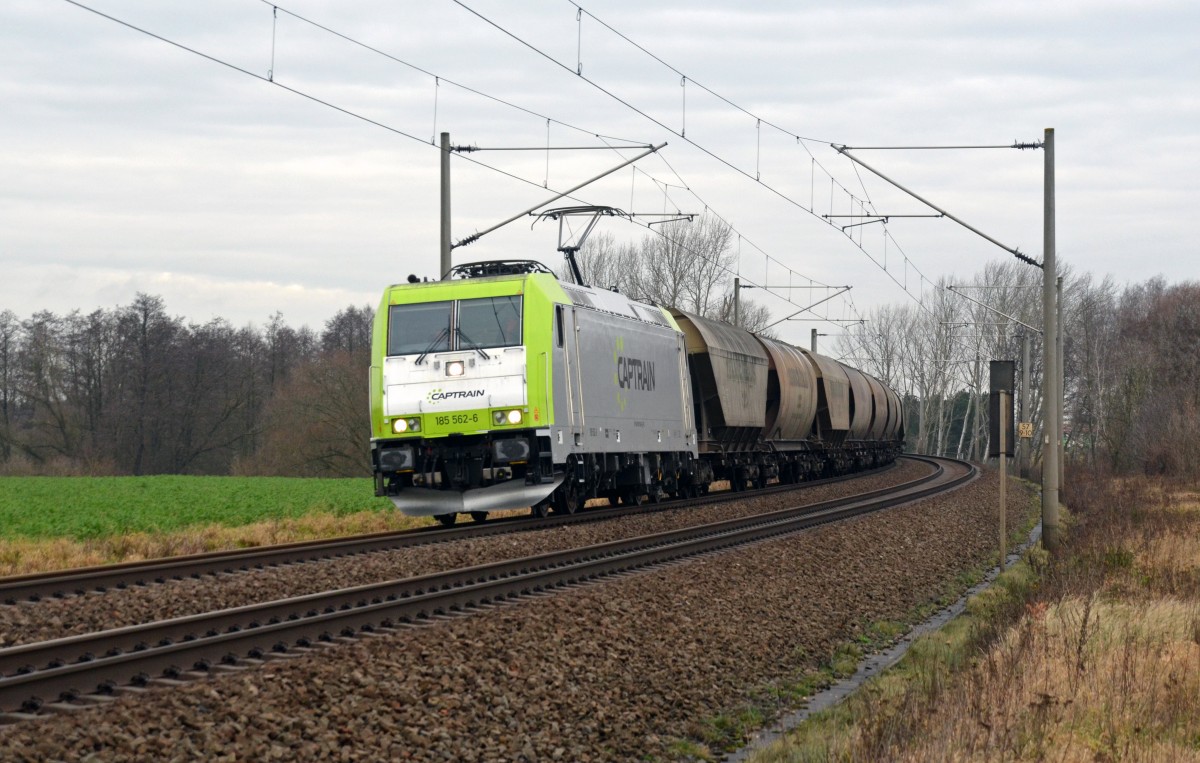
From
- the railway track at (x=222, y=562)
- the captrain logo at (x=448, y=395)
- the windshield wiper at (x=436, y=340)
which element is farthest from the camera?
the windshield wiper at (x=436, y=340)

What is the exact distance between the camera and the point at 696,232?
7012cm

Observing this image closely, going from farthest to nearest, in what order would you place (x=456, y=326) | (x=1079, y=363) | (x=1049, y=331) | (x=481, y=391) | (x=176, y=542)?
1. (x=1079, y=363)
2. (x=1049, y=331)
3. (x=456, y=326)
4. (x=481, y=391)
5. (x=176, y=542)

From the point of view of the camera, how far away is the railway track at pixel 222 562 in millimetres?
11586

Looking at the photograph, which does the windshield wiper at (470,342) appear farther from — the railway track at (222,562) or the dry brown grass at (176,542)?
the dry brown grass at (176,542)

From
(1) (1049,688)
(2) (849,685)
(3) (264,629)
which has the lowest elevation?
(2) (849,685)

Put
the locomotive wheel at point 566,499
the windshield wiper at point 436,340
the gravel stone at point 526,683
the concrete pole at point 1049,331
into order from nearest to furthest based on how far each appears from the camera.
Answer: the gravel stone at point 526,683
the windshield wiper at point 436,340
the concrete pole at point 1049,331
the locomotive wheel at point 566,499

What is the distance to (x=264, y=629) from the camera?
9.11 metres

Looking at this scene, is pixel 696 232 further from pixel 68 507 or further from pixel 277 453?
→ pixel 68 507

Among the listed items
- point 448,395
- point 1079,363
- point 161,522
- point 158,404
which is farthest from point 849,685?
point 1079,363

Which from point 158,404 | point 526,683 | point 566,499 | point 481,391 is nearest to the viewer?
point 526,683

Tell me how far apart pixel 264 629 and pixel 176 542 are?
9.19 m

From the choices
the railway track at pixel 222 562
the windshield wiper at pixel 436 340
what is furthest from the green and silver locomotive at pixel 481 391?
the railway track at pixel 222 562

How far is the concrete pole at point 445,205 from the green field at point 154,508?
4853 mm

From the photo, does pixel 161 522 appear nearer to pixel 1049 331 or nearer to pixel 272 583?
pixel 272 583
